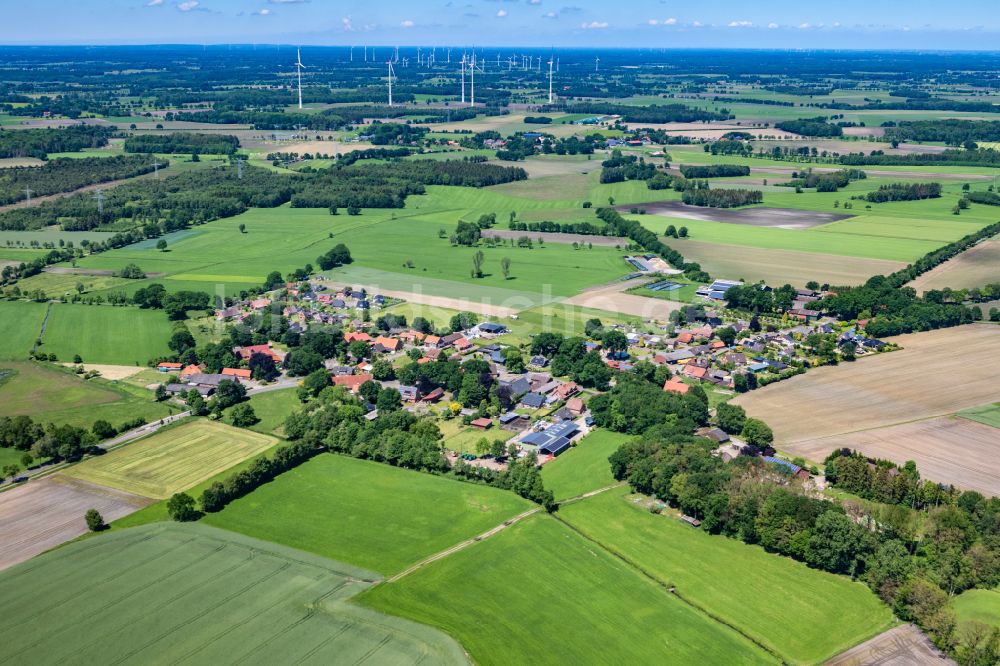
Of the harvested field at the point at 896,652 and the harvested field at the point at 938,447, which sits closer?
the harvested field at the point at 896,652

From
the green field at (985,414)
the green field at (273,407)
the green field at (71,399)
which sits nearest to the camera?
the green field at (985,414)

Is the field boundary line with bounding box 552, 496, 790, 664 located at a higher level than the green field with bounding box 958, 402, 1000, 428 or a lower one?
lower

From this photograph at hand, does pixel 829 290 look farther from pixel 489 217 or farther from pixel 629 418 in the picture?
pixel 489 217

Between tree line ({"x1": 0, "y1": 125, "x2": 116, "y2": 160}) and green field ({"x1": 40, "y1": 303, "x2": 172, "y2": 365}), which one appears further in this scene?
tree line ({"x1": 0, "y1": 125, "x2": 116, "y2": 160})

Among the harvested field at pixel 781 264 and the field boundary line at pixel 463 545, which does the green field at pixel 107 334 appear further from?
the harvested field at pixel 781 264

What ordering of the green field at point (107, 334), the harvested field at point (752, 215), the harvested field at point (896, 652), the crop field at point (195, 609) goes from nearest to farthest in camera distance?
1. the harvested field at point (896, 652)
2. the crop field at point (195, 609)
3. the green field at point (107, 334)
4. the harvested field at point (752, 215)

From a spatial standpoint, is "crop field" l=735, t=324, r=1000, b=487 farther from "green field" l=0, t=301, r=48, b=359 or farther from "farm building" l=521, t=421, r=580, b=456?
"green field" l=0, t=301, r=48, b=359

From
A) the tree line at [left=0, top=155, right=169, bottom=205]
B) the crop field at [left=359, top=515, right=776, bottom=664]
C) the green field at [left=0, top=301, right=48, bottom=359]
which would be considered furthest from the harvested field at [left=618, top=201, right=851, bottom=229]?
the tree line at [left=0, top=155, right=169, bottom=205]

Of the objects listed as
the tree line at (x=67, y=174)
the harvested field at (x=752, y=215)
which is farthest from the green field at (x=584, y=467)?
the tree line at (x=67, y=174)
